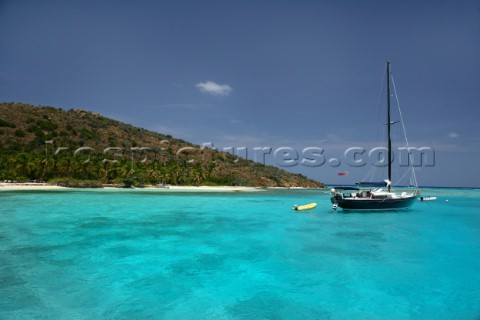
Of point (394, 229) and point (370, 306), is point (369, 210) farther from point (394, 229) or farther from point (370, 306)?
point (370, 306)

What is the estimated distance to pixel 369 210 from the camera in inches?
1280

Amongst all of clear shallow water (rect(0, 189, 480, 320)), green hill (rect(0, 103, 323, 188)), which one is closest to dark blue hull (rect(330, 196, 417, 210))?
clear shallow water (rect(0, 189, 480, 320))

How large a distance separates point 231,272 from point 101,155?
2707 inches

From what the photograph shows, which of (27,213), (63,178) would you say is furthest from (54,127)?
(27,213)

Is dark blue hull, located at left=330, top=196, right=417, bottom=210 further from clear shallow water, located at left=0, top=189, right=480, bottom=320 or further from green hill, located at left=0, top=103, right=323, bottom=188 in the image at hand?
green hill, located at left=0, top=103, right=323, bottom=188

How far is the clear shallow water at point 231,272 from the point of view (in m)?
8.67

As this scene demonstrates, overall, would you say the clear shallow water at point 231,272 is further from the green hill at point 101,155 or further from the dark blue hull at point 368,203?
the green hill at point 101,155

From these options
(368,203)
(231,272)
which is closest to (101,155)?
(368,203)

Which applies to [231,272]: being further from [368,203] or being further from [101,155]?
[101,155]

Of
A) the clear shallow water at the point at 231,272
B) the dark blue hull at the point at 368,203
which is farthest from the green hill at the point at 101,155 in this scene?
the dark blue hull at the point at 368,203

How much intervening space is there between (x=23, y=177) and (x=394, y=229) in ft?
200

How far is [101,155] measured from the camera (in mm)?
73375

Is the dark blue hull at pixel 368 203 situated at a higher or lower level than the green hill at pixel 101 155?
lower

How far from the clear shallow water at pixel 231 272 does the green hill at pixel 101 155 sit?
43880mm
